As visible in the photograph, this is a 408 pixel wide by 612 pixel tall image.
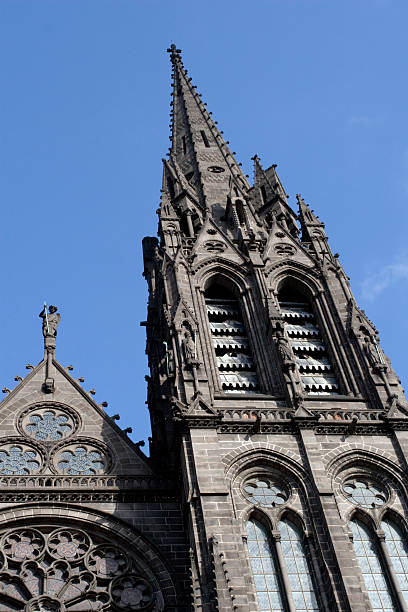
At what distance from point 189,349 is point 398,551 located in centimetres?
806

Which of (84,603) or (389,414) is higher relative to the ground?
(389,414)

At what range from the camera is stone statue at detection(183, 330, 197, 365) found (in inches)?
1095

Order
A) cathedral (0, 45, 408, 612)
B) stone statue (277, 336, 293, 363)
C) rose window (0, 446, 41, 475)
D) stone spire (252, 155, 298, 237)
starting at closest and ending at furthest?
cathedral (0, 45, 408, 612)
rose window (0, 446, 41, 475)
stone statue (277, 336, 293, 363)
stone spire (252, 155, 298, 237)

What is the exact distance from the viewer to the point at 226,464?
2464cm

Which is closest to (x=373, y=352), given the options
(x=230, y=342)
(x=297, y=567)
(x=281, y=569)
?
(x=230, y=342)

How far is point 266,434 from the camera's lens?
1014 inches

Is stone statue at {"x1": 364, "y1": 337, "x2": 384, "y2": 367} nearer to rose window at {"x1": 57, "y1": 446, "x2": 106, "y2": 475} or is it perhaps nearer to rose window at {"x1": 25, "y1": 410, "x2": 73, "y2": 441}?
rose window at {"x1": 57, "y1": 446, "x2": 106, "y2": 475}

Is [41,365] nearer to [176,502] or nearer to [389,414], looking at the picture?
[176,502]

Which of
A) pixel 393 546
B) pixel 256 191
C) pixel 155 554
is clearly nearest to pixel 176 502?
pixel 155 554

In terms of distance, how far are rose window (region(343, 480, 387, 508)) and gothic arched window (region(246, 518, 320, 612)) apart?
1871 mm

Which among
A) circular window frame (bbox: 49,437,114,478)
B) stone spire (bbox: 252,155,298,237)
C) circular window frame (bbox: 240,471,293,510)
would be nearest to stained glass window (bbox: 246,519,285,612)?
circular window frame (bbox: 240,471,293,510)

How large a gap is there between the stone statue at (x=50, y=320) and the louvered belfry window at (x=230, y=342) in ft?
15.6

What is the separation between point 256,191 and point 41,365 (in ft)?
48.5

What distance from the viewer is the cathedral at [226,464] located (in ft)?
74.3
